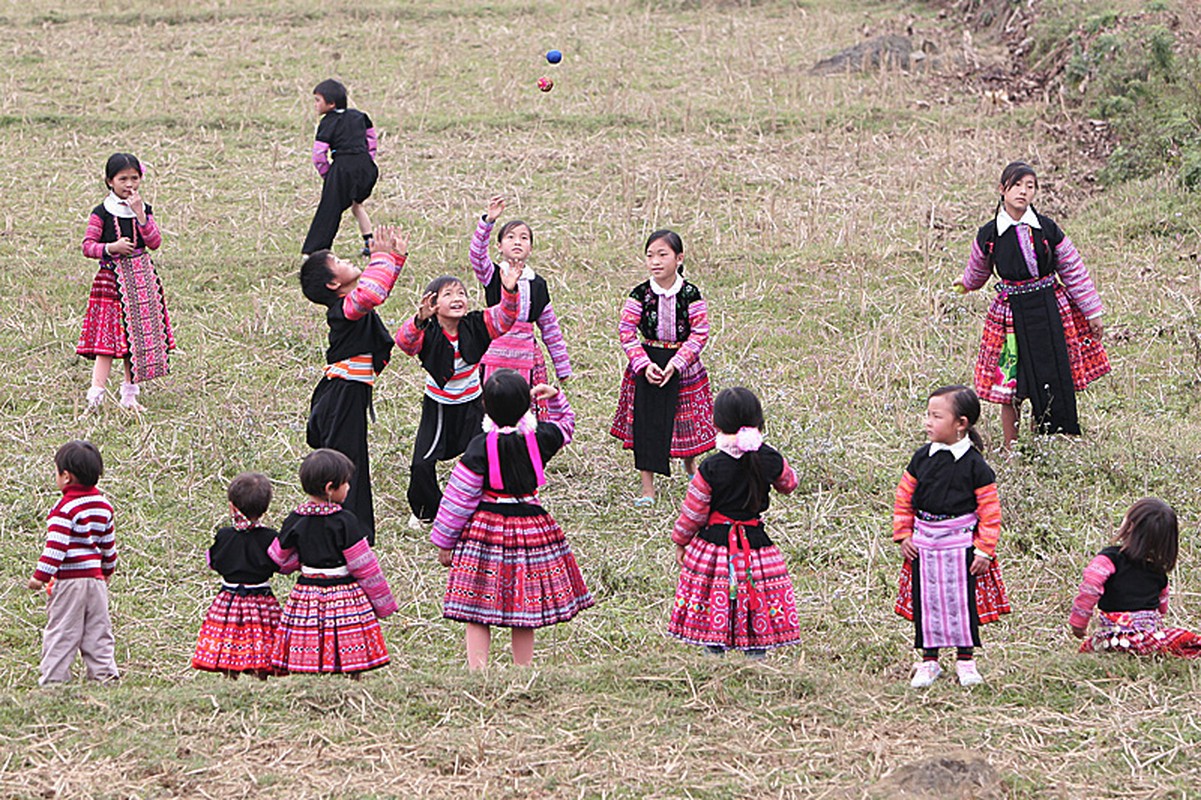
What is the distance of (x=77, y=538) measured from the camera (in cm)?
598

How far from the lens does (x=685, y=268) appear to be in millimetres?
12227

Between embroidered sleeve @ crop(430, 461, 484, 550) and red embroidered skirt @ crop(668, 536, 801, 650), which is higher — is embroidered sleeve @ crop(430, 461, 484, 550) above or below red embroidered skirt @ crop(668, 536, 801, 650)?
above

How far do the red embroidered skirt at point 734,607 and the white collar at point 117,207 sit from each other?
4862mm

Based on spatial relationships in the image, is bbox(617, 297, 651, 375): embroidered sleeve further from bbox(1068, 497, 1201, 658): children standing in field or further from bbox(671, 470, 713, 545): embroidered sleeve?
bbox(1068, 497, 1201, 658): children standing in field

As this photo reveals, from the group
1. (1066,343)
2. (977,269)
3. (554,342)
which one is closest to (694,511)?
(554,342)

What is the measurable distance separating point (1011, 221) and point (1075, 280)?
0.51 meters

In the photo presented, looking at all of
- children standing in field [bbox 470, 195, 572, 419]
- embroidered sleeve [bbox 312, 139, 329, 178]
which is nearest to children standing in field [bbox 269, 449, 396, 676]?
children standing in field [bbox 470, 195, 572, 419]

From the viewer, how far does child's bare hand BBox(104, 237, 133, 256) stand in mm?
8945

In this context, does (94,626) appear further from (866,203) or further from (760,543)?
(866,203)

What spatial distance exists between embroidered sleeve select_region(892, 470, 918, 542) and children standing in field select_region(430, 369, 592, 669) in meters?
1.33

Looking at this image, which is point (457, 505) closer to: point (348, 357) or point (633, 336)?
point (348, 357)

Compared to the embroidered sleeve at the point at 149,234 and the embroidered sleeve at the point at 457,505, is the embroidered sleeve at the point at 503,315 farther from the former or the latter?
the embroidered sleeve at the point at 149,234

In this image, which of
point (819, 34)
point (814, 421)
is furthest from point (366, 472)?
point (819, 34)

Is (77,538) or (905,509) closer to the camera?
(905,509)
